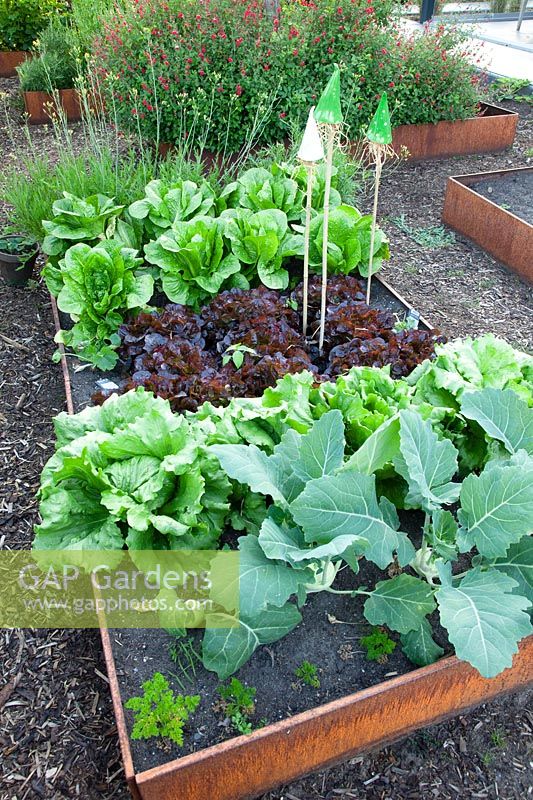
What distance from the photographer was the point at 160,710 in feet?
5.93

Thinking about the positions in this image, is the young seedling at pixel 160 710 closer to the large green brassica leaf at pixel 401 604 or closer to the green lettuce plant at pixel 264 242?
the large green brassica leaf at pixel 401 604

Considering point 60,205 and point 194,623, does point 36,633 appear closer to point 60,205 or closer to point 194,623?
point 194,623

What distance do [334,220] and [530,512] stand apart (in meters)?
2.34

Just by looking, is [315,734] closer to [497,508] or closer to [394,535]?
[394,535]

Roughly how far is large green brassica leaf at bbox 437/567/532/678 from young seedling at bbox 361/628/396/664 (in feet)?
1.05

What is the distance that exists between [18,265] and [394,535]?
344cm

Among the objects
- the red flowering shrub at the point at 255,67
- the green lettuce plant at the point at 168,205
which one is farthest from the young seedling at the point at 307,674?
the red flowering shrub at the point at 255,67

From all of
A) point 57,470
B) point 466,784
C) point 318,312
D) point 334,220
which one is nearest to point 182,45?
point 334,220

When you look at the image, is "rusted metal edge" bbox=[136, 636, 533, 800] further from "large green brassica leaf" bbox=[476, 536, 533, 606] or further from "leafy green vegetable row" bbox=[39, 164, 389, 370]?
"leafy green vegetable row" bbox=[39, 164, 389, 370]

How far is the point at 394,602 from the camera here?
1.98 meters

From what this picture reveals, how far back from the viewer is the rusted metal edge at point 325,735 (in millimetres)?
1696

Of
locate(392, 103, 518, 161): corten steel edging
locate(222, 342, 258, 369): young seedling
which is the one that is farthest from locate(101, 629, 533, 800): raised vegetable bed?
locate(392, 103, 518, 161): corten steel edging

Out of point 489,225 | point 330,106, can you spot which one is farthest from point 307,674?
point 489,225

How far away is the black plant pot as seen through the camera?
14.1 feet
